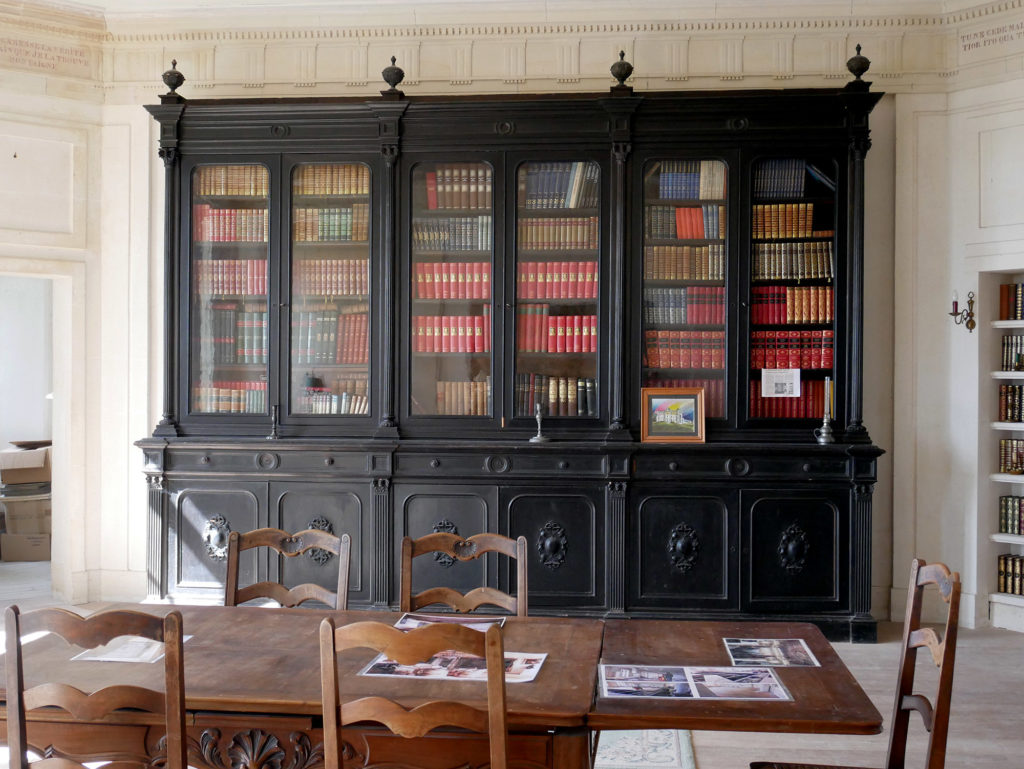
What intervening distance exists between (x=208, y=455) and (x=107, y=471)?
3.76 feet

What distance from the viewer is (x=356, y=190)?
556 cm

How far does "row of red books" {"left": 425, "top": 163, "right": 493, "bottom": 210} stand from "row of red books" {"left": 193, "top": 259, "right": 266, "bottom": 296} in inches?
46.8

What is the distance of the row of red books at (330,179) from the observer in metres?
5.55

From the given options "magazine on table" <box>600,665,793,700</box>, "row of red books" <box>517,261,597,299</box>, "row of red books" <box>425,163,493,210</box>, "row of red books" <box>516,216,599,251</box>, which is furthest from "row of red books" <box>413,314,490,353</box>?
"magazine on table" <box>600,665,793,700</box>

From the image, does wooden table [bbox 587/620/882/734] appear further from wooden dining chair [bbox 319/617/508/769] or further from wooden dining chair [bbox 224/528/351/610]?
wooden dining chair [bbox 224/528/351/610]

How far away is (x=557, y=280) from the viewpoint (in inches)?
215

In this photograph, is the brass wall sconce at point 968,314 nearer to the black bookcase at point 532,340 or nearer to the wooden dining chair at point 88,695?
the black bookcase at point 532,340

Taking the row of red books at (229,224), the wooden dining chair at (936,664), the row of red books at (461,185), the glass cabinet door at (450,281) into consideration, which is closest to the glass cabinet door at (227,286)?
the row of red books at (229,224)

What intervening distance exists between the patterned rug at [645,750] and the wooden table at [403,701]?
1.29 metres

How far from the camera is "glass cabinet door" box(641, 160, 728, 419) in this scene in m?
5.37

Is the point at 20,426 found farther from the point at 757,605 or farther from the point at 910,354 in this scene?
the point at 910,354

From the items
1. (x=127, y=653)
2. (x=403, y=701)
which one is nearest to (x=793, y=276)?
(x=403, y=701)

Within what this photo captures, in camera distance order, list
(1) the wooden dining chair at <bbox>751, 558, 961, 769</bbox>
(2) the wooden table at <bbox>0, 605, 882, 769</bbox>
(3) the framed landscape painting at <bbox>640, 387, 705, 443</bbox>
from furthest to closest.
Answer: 1. (3) the framed landscape painting at <bbox>640, 387, 705, 443</bbox>
2. (1) the wooden dining chair at <bbox>751, 558, 961, 769</bbox>
3. (2) the wooden table at <bbox>0, 605, 882, 769</bbox>

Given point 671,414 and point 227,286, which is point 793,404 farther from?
Result: point 227,286
